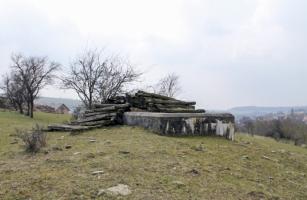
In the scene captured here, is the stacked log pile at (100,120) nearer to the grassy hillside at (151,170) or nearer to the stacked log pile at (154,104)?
the stacked log pile at (154,104)

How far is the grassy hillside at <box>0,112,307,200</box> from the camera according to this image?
196 inches

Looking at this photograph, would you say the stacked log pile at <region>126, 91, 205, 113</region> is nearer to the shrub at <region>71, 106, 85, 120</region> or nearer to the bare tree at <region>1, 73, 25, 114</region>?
the shrub at <region>71, 106, 85, 120</region>

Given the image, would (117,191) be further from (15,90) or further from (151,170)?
(15,90)

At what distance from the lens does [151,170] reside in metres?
5.80

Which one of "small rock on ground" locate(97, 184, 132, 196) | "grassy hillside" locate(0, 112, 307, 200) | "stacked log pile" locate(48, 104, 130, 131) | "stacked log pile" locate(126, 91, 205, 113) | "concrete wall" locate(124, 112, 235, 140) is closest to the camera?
"small rock on ground" locate(97, 184, 132, 196)

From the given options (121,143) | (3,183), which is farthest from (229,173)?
(3,183)

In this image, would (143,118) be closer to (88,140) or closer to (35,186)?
(88,140)

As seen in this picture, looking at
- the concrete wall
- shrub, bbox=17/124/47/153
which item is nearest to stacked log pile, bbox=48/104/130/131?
the concrete wall

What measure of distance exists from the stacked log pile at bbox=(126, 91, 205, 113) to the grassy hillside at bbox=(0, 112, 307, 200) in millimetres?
2165

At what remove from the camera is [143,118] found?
9.92 metres

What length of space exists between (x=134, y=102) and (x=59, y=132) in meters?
2.34

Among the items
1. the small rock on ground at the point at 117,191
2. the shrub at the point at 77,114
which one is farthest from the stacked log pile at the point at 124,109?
the small rock on ground at the point at 117,191

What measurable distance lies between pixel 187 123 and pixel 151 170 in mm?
3668

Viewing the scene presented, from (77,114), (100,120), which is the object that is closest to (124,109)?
(100,120)
